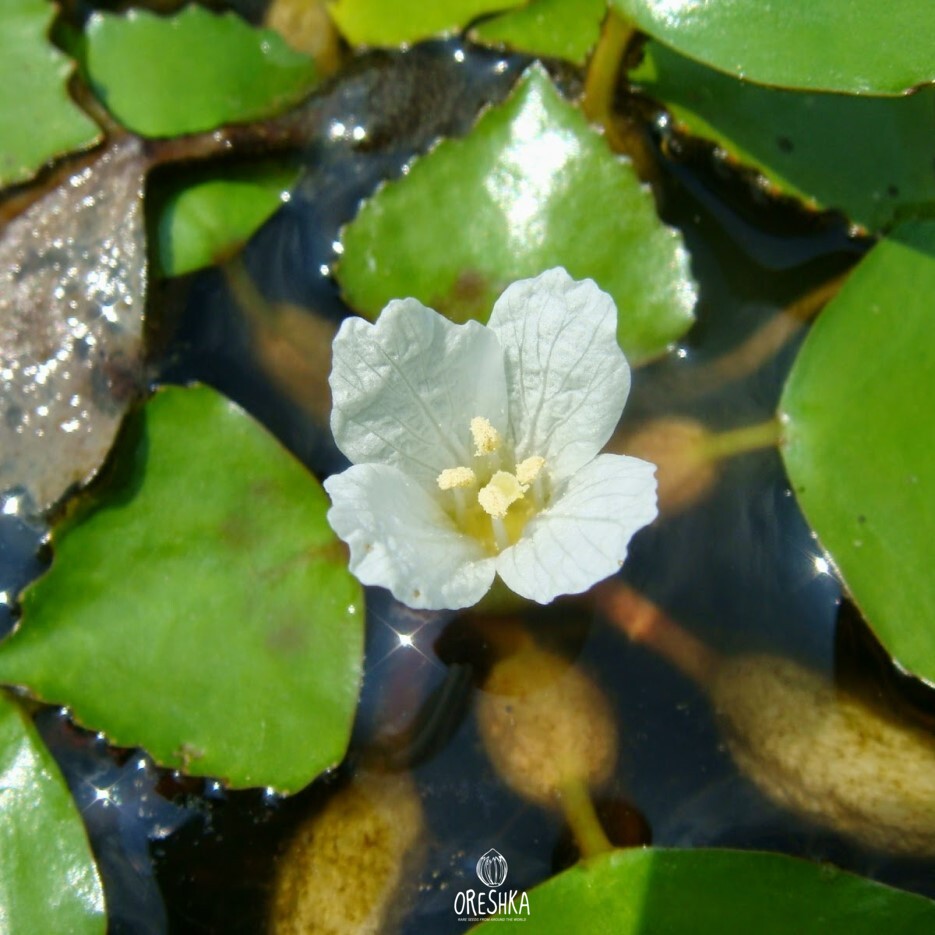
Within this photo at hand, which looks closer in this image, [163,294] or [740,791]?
[740,791]

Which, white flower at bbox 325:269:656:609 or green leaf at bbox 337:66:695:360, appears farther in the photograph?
green leaf at bbox 337:66:695:360

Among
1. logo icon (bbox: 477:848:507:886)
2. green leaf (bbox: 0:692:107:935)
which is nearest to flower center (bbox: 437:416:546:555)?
logo icon (bbox: 477:848:507:886)

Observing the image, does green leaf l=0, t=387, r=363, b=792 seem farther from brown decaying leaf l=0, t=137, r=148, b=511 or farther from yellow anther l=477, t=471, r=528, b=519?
yellow anther l=477, t=471, r=528, b=519

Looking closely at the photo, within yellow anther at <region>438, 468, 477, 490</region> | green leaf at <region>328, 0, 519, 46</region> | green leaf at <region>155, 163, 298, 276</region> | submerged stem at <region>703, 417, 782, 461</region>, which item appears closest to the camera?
yellow anther at <region>438, 468, 477, 490</region>

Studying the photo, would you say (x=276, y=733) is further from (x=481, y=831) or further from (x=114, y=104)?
(x=114, y=104)

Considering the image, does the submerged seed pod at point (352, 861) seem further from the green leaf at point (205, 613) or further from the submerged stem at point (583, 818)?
the submerged stem at point (583, 818)

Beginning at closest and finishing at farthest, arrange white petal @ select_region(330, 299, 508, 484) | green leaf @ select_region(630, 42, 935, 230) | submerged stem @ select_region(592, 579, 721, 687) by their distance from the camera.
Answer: white petal @ select_region(330, 299, 508, 484) → submerged stem @ select_region(592, 579, 721, 687) → green leaf @ select_region(630, 42, 935, 230)

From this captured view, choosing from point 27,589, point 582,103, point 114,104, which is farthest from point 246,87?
point 27,589
